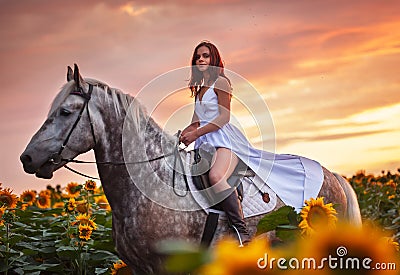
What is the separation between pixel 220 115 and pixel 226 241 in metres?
3.16

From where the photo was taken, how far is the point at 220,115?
12.4 ft

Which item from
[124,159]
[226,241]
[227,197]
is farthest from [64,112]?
[226,241]

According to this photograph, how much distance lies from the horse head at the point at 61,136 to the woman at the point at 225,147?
0.59 m

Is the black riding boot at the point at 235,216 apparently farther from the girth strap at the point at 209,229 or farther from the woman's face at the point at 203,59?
the woman's face at the point at 203,59

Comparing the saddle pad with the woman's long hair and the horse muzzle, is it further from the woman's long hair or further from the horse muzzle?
the horse muzzle

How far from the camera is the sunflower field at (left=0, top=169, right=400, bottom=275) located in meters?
0.55

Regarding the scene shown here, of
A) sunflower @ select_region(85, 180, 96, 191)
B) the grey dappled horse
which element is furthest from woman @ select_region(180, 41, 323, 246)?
sunflower @ select_region(85, 180, 96, 191)

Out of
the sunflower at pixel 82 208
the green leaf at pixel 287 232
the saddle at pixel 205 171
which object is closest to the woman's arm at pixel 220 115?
the saddle at pixel 205 171

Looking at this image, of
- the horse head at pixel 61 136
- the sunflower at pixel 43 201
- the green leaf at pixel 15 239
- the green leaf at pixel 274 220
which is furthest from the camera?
the sunflower at pixel 43 201

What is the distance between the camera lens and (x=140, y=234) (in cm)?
364

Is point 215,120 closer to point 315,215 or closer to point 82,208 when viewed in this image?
point 82,208

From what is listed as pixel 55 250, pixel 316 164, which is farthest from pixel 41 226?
pixel 316 164

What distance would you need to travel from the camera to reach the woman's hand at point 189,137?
12.1ft

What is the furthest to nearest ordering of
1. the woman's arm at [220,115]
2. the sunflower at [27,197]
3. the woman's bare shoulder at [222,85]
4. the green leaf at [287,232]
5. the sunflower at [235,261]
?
the sunflower at [27,197] → the woman's bare shoulder at [222,85] → the woman's arm at [220,115] → the green leaf at [287,232] → the sunflower at [235,261]
